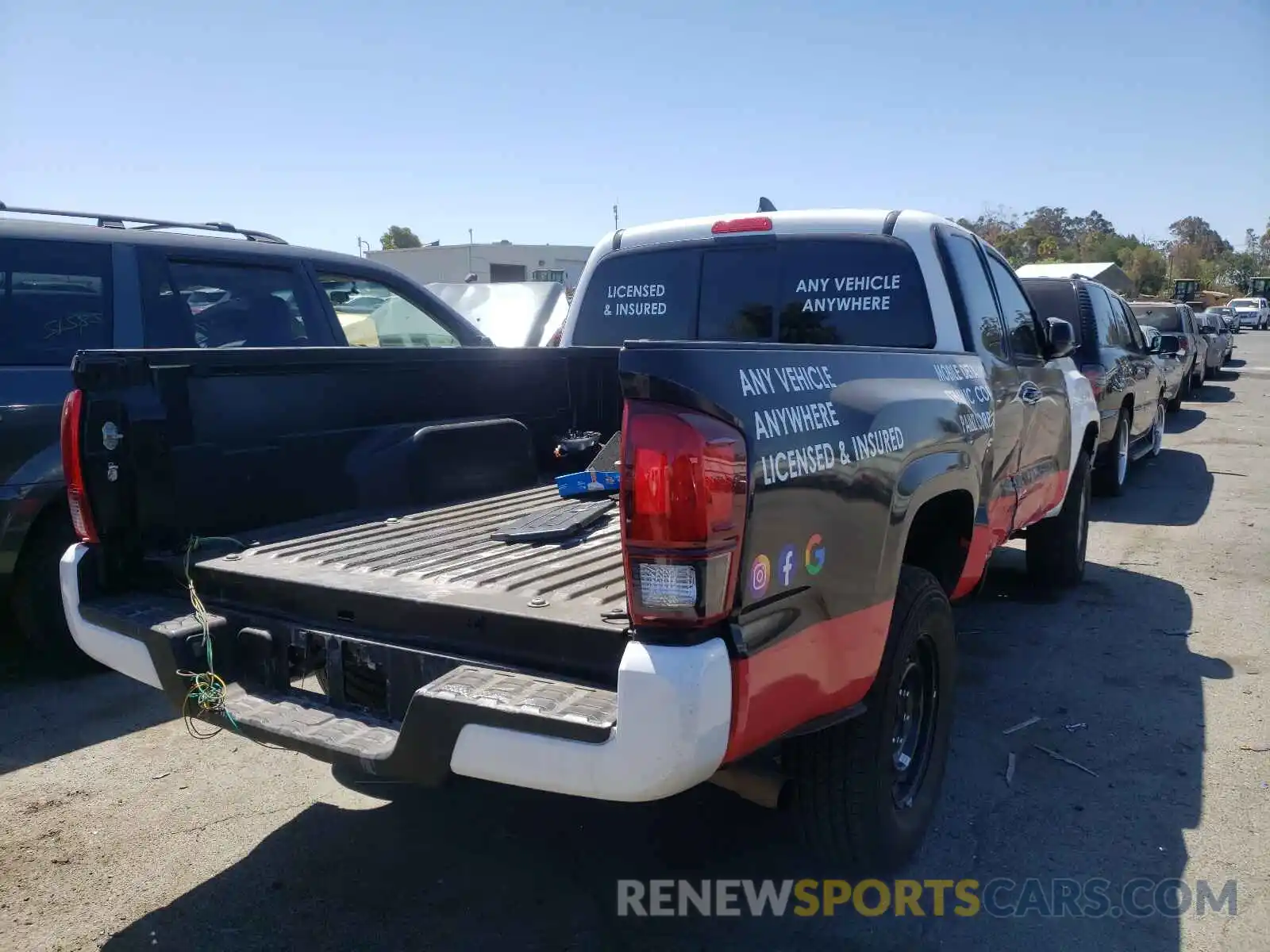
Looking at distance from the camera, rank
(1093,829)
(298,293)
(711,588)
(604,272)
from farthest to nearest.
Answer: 1. (298,293)
2. (604,272)
3. (1093,829)
4. (711,588)

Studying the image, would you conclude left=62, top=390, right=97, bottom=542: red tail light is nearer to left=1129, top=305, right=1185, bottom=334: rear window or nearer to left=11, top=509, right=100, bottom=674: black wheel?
left=11, top=509, right=100, bottom=674: black wheel

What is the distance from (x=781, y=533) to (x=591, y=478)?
5.80ft

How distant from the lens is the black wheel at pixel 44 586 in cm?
483

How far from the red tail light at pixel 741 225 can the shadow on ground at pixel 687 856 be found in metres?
2.35

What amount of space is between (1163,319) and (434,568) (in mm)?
18549

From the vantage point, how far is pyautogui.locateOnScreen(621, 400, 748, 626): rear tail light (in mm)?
2162

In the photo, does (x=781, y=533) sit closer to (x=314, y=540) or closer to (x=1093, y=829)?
(x=314, y=540)

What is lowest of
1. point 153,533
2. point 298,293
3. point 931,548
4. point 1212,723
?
point 1212,723

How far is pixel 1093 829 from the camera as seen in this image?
348cm

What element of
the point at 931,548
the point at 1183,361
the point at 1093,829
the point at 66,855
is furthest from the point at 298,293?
the point at 1183,361

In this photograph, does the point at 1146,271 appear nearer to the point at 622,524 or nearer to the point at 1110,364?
the point at 1110,364

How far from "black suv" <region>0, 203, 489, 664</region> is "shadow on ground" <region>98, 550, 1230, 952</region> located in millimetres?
2205

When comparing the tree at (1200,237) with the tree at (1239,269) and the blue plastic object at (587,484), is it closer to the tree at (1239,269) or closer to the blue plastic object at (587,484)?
the tree at (1239,269)

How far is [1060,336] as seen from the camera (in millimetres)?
5102
